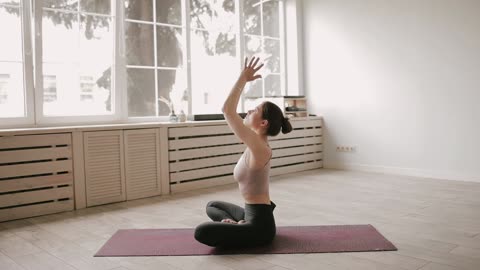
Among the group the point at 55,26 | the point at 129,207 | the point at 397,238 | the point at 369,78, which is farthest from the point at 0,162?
the point at 369,78

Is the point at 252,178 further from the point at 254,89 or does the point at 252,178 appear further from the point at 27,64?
the point at 254,89

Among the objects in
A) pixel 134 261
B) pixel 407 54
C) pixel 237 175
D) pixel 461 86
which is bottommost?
pixel 134 261

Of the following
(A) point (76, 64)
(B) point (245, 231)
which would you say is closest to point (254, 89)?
(A) point (76, 64)

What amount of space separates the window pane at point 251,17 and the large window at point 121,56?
0.04 ft

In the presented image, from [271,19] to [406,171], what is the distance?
282 cm

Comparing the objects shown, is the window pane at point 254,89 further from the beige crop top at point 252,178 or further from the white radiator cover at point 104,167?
the beige crop top at point 252,178

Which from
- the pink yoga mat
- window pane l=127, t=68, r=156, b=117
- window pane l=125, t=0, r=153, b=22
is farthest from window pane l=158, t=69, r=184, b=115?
the pink yoga mat

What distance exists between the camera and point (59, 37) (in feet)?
13.9

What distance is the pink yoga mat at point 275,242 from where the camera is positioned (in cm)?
259

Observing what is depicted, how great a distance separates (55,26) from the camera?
4.20 m

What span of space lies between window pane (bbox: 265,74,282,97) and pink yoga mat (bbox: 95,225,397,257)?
11.4 feet

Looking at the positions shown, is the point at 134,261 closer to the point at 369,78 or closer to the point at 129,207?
the point at 129,207

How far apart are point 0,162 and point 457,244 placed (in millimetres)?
3332

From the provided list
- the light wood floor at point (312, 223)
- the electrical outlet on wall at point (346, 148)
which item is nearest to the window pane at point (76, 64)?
the light wood floor at point (312, 223)
